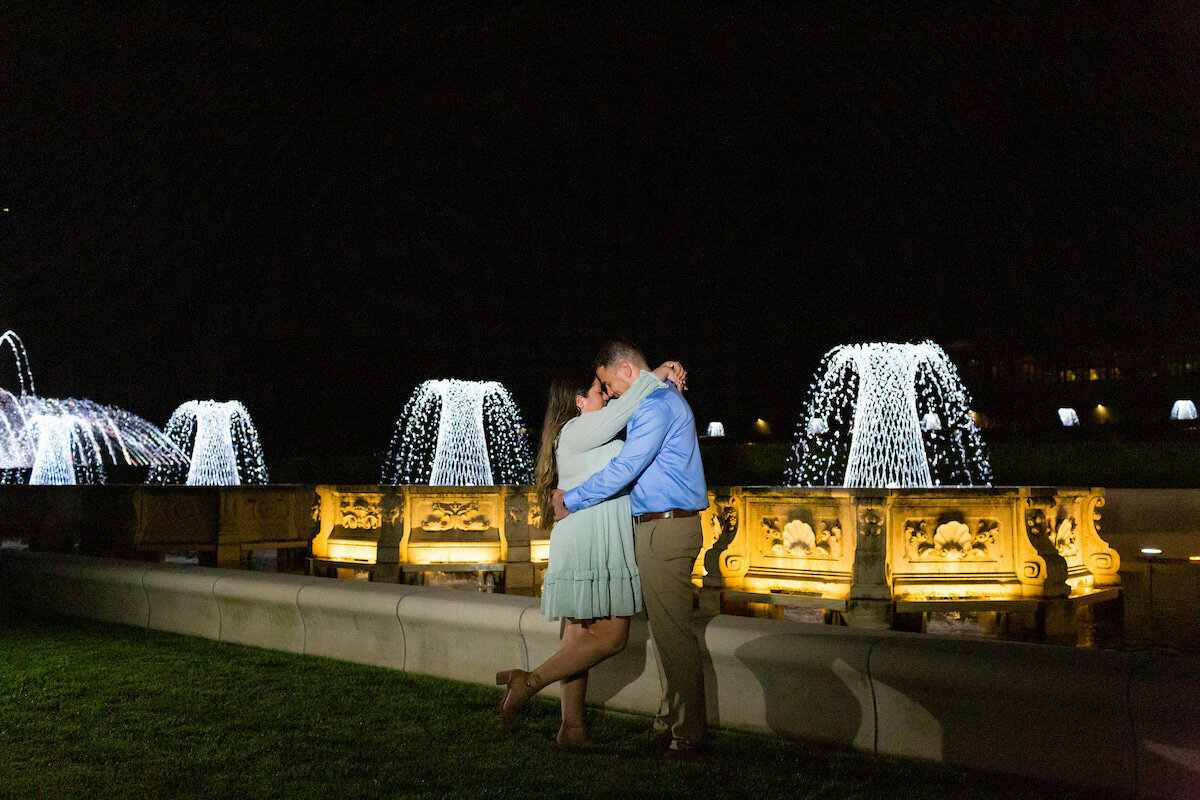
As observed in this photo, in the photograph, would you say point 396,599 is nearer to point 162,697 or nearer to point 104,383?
point 162,697

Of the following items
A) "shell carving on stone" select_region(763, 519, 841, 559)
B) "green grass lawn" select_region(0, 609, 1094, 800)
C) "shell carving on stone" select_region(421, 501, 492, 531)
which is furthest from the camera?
"shell carving on stone" select_region(421, 501, 492, 531)

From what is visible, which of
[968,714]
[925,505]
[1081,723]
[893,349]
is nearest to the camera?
[1081,723]

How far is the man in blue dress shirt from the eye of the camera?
4.20 meters

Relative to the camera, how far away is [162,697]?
18.4 ft

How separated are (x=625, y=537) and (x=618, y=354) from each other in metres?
0.83

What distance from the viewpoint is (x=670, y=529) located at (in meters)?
4.23

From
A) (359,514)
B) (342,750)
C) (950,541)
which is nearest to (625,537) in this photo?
(342,750)

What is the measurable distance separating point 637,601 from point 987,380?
164 feet

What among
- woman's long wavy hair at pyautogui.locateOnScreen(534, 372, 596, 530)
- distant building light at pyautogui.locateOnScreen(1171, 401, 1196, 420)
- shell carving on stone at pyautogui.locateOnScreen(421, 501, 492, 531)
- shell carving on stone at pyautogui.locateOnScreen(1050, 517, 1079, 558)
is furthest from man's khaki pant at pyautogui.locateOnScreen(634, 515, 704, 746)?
distant building light at pyautogui.locateOnScreen(1171, 401, 1196, 420)

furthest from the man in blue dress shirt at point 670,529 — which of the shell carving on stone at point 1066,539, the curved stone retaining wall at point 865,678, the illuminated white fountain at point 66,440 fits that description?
the illuminated white fountain at point 66,440

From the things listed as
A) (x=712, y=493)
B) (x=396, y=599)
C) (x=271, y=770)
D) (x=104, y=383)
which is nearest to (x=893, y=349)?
(x=712, y=493)

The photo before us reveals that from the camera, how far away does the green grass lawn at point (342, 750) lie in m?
3.94

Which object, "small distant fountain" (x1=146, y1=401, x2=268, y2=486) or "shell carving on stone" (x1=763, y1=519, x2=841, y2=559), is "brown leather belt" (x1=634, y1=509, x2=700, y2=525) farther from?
"small distant fountain" (x1=146, y1=401, x2=268, y2=486)

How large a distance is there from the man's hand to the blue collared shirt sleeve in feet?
0.60
